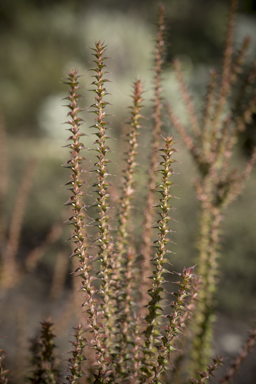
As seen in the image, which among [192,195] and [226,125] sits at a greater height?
[192,195]

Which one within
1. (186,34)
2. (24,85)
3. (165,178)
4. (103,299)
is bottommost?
(103,299)

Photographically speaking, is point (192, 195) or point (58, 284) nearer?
point (58, 284)

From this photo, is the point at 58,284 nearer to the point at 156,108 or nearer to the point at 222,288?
the point at 222,288

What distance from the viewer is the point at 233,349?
9.81 feet

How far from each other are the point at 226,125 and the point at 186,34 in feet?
18.3

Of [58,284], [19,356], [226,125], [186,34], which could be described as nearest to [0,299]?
[58,284]

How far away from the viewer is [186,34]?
638 cm

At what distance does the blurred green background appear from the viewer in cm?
368

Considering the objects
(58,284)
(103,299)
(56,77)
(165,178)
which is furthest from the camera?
(56,77)

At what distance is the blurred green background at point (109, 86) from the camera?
12.1ft

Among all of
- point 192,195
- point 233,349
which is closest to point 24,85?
point 192,195

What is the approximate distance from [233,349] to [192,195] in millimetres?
1886

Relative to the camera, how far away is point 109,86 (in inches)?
269

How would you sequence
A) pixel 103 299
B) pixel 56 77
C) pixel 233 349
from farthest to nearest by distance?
pixel 56 77
pixel 233 349
pixel 103 299
